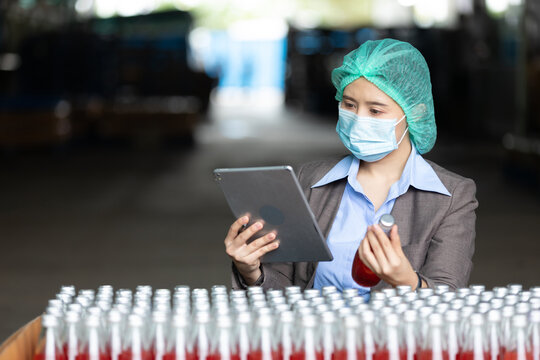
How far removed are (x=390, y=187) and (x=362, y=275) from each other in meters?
0.43

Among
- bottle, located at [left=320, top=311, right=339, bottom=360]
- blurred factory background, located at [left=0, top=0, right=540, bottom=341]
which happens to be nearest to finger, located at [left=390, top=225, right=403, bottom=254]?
bottle, located at [left=320, top=311, right=339, bottom=360]

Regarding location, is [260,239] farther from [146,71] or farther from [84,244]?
[146,71]

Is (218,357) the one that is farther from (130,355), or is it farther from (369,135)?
(369,135)

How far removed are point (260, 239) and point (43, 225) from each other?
18.3ft

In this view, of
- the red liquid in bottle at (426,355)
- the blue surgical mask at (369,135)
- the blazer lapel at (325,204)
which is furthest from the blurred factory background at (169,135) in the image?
the red liquid in bottle at (426,355)

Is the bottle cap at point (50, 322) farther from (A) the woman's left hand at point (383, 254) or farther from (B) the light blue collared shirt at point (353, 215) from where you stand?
(B) the light blue collared shirt at point (353, 215)

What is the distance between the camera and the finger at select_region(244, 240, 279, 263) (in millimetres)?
2230

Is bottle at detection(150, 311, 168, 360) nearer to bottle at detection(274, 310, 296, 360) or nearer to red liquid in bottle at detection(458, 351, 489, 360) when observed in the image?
bottle at detection(274, 310, 296, 360)

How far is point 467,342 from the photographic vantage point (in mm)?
1603

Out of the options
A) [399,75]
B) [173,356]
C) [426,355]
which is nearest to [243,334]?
[173,356]

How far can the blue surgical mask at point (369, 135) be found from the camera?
2.37m

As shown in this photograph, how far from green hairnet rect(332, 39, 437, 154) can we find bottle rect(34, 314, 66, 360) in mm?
1190

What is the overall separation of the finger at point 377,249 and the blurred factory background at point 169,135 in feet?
9.64

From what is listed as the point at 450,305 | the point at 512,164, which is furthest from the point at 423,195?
the point at 512,164
